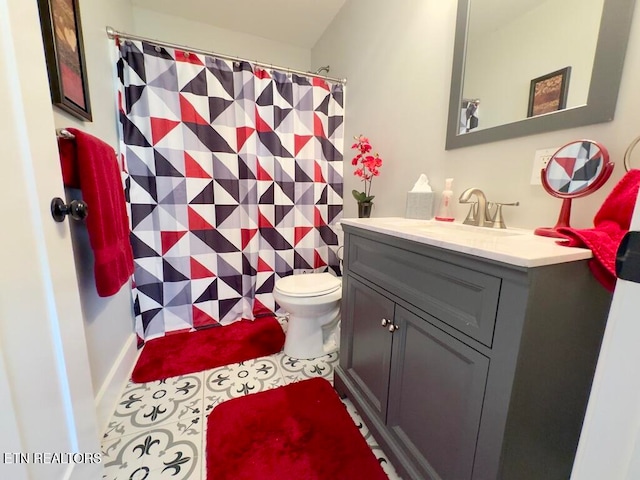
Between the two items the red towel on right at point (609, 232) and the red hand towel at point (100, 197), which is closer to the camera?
the red towel on right at point (609, 232)

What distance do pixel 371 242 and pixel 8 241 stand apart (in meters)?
0.97

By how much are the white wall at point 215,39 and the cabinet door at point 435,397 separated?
8.09ft

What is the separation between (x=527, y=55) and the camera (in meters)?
0.94

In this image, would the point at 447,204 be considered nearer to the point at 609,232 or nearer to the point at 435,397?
the point at 609,232

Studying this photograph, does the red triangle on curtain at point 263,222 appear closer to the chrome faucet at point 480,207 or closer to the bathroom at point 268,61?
the bathroom at point 268,61

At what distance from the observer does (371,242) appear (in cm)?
105

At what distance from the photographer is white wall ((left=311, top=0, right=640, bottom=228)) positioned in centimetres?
79

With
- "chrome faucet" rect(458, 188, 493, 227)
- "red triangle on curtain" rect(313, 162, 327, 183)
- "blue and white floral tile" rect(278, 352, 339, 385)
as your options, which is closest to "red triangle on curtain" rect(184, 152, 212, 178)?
"red triangle on curtain" rect(313, 162, 327, 183)

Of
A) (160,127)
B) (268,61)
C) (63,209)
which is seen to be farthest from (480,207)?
(268,61)

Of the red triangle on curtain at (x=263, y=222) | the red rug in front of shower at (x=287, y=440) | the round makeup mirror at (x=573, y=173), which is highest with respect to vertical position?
the round makeup mirror at (x=573, y=173)

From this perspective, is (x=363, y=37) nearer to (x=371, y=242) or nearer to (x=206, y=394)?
(x=371, y=242)

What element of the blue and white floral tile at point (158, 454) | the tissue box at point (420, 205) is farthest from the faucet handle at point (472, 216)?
the blue and white floral tile at point (158, 454)

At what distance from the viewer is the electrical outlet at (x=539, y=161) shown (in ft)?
2.88

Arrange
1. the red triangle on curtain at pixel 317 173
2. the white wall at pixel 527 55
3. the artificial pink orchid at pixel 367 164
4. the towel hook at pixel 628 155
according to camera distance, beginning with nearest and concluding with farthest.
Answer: the towel hook at pixel 628 155 → the white wall at pixel 527 55 → the artificial pink orchid at pixel 367 164 → the red triangle on curtain at pixel 317 173
